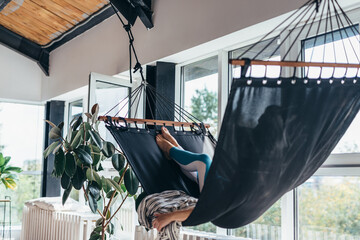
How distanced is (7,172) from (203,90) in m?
2.97

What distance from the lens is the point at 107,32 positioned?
438 centimetres

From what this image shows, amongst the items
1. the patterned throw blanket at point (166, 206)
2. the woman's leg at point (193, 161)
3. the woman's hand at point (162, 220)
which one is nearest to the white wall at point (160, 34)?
the woman's leg at point (193, 161)

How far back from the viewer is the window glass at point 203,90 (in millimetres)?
3283

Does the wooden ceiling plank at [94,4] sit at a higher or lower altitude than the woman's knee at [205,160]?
higher

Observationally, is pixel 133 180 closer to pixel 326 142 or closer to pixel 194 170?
pixel 194 170

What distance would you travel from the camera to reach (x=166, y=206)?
87.2 inches

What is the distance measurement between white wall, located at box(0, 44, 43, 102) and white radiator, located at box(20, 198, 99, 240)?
1.43 meters

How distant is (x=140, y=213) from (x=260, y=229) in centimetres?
84

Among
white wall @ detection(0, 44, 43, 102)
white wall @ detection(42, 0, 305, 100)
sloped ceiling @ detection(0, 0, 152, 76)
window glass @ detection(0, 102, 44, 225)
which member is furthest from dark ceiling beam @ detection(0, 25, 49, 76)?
window glass @ detection(0, 102, 44, 225)

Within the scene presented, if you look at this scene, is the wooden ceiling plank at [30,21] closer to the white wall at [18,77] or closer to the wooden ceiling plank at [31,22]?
the wooden ceiling plank at [31,22]

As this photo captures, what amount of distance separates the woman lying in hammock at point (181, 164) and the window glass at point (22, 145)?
3.62 metres

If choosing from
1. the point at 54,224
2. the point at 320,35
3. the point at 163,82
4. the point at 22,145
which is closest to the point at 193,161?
the point at 320,35

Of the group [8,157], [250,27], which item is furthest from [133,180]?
[8,157]

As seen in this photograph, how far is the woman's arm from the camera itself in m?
2.15
